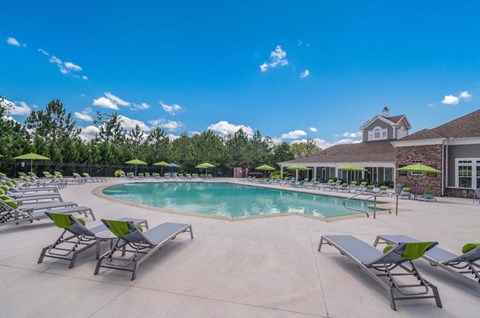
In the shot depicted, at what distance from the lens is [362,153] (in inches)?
1045

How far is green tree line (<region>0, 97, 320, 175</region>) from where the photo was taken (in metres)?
29.3

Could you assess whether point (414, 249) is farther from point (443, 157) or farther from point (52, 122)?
point (52, 122)

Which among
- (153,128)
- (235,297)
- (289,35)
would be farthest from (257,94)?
(235,297)

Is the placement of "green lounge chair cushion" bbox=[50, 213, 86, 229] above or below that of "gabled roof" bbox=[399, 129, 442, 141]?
below

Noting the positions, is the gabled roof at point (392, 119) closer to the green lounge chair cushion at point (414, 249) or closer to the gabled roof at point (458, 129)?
the gabled roof at point (458, 129)

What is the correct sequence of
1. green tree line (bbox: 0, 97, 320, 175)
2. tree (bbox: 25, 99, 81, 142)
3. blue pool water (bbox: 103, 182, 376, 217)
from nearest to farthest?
blue pool water (bbox: 103, 182, 376, 217) < green tree line (bbox: 0, 97, 320, 175) < tree (bbox: 25, 99, 81, 142)

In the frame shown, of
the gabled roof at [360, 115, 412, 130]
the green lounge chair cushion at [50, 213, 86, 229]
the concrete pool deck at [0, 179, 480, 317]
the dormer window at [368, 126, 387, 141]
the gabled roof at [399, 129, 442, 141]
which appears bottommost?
the concrete pool deck at [0, 179, 480, 317]

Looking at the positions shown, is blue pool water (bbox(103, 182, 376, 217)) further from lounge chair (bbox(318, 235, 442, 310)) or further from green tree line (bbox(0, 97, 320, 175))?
green tree line (bbox(0, 97, 320, 175))

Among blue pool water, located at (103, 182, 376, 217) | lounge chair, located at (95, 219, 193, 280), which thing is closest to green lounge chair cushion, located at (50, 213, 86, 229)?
lounge chair, located at (95, 219, 193, 280)

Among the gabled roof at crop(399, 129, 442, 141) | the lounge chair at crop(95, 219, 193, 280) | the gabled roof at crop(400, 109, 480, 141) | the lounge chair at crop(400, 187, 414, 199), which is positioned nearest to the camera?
the lounge chair at crop(95, 219, 193, 280)

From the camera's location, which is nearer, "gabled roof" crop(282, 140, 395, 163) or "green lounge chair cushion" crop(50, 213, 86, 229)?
"green lounge chair cushion" crop(50, 213, 86, 229)

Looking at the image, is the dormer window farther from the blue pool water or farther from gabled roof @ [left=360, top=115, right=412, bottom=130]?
the blue pool water

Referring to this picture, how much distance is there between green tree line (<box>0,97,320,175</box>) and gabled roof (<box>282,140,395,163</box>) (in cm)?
1170

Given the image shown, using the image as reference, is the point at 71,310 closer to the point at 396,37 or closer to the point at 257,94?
the point at 396,37
